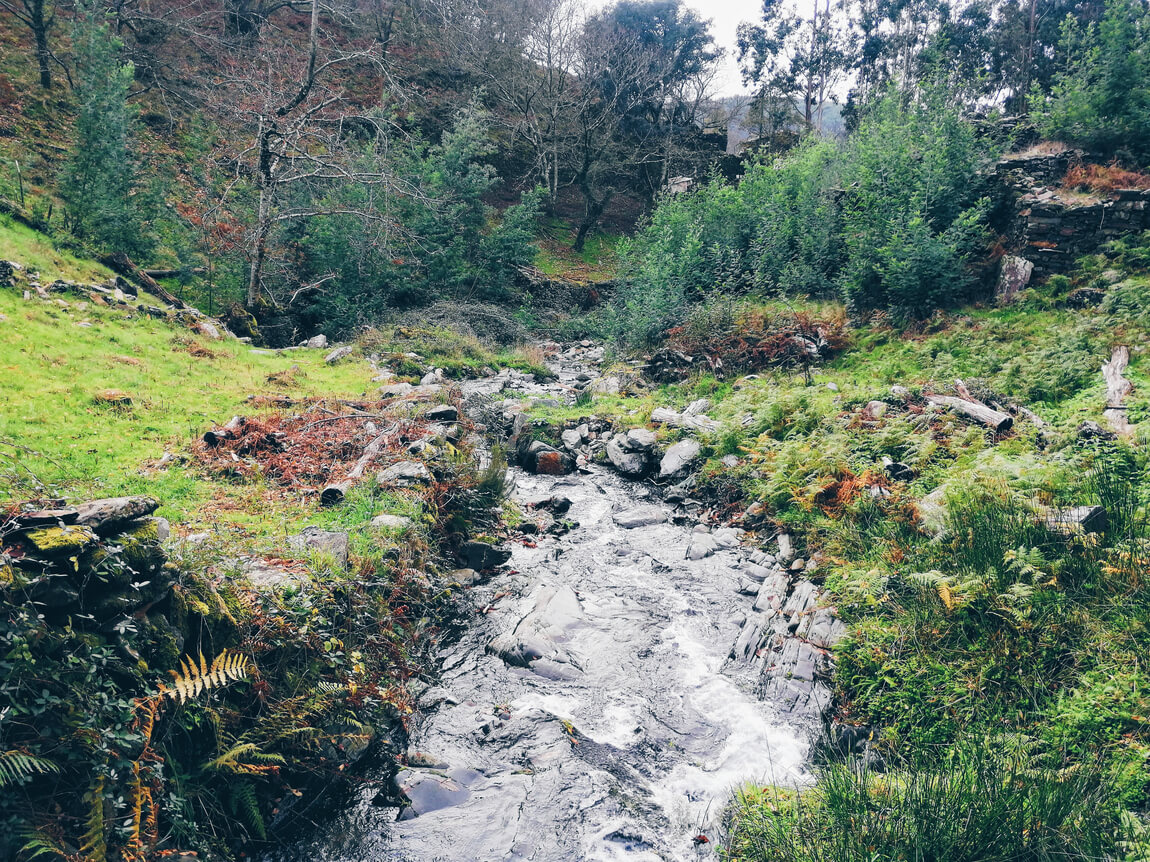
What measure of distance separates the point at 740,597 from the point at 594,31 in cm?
4166

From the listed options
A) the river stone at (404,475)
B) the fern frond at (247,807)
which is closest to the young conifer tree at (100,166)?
the river stone at (404,475)

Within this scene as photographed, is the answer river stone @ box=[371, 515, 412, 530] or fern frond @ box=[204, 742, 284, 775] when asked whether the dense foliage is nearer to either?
river stone @ box=[371, 515, 412, 530]

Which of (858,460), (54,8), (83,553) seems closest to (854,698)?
(858,460)

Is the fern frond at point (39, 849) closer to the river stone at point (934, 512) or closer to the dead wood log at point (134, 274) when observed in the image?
the river stone at point (934, 512)

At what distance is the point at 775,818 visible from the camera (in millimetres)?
3734

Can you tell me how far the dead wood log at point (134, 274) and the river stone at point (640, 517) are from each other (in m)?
13.9

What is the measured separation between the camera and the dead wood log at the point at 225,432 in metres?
7.38

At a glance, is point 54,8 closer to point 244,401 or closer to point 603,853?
point 244,401

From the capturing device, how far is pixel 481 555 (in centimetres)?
744

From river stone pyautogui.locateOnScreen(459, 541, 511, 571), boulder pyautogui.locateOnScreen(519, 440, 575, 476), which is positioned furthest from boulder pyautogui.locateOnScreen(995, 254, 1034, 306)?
river stone pyautogui.locateOnScreen(459, 541, 511, 571)

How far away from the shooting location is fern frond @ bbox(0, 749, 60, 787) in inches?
96.6

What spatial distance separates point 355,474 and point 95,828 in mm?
4916

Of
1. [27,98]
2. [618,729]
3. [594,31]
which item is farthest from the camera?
[594,31]

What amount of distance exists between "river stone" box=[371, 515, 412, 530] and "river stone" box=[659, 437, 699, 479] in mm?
5489
